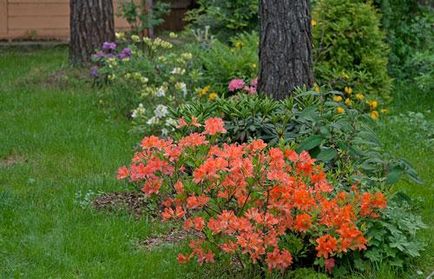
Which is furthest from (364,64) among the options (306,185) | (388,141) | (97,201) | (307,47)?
(306,185)

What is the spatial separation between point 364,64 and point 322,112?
4063mm

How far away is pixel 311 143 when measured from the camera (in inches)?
196

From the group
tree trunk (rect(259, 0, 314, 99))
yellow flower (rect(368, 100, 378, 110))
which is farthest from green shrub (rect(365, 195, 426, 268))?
yellow flower (rect(368, 100, 378, 110))

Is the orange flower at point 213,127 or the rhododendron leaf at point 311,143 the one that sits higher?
the orange flower at point 213,127

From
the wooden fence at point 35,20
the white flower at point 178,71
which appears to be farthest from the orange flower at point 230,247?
the wooden fence at point 35,20

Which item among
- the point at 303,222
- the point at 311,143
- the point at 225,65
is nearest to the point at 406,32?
the point at 225,65

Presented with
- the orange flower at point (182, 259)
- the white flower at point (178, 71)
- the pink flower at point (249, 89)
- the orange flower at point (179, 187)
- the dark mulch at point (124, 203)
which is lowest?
the dark mulch at point (124, 203)

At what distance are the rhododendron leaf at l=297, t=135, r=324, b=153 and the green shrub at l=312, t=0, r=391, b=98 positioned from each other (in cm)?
405

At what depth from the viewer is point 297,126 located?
5.55m

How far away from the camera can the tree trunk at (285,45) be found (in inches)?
264

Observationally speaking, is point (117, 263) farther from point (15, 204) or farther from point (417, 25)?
point (417, 25)

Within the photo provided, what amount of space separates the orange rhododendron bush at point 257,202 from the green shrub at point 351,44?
4.66 m

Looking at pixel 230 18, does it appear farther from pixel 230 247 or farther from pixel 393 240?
pixel 230 247

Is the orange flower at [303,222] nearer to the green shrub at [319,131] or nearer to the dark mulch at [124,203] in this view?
the green shrub at [319,131]
